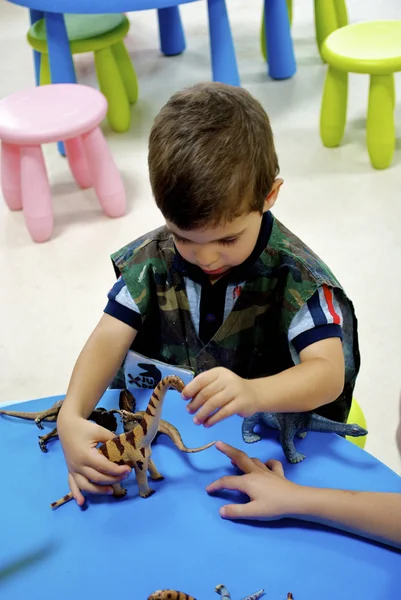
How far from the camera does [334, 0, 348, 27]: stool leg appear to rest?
10.4 feet

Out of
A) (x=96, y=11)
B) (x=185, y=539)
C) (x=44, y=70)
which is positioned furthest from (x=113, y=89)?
(x=185, y=539)

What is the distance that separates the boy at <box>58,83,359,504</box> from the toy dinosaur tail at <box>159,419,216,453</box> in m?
0.07

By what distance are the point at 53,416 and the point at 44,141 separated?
1.32 m

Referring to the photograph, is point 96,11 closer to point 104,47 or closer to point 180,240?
point 104,47

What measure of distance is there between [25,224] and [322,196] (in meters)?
0.94

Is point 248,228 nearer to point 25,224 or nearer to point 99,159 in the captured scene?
point 99,159

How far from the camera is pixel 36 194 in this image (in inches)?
87.5

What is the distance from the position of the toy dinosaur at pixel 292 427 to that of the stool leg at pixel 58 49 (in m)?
1.94

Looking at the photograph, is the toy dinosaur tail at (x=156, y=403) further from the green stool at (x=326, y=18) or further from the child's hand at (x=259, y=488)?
the green stool at (x=326, y=18)

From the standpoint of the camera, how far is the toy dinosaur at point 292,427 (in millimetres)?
867

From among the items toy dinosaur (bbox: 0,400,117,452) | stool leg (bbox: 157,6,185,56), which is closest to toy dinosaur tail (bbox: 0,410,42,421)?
toy dinosaur (bbox: 0,400,117,452)

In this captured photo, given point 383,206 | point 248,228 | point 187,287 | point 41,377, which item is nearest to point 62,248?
A: point 41,377

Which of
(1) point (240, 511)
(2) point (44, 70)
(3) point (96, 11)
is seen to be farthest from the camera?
(2) point (44, 70)

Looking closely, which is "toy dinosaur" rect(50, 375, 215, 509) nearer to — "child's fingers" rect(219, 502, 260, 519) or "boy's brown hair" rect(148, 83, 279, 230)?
"child's fingers" rect(219, 502, 260, 519)
